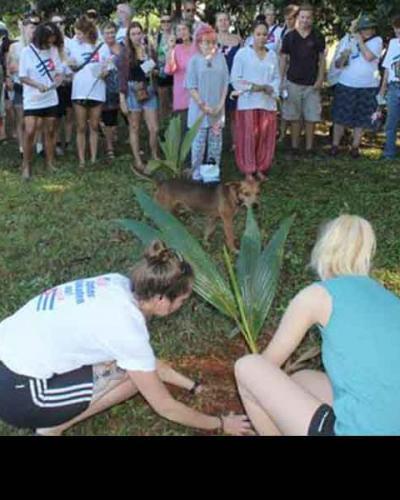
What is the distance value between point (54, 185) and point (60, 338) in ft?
16.2

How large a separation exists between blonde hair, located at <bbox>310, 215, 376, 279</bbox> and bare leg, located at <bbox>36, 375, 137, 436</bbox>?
1.06m

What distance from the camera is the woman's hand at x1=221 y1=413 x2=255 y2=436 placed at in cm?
304

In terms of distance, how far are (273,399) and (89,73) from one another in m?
5.96

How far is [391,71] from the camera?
8156 millimetres

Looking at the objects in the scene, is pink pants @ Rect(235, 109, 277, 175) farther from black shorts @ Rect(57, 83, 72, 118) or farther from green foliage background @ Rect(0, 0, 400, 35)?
green foliage background @ Rect(0, 0, 400, 35)

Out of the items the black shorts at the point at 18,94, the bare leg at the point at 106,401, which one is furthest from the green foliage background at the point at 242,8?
the bare leg at the point at 106,401

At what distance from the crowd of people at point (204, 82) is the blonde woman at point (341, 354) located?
14.5 ft

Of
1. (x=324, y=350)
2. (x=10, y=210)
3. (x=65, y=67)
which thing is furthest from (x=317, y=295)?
(x=65, y=67)

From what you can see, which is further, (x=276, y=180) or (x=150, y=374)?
(x=276, y=180)

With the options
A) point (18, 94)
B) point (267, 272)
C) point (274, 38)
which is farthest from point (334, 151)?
point (267, 272)

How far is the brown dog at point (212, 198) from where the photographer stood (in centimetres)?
550

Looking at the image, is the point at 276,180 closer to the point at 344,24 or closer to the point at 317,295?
the point at 344,24

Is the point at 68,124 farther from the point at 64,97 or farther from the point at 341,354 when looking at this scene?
the point at 341,354

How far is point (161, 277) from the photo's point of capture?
8.53ft
